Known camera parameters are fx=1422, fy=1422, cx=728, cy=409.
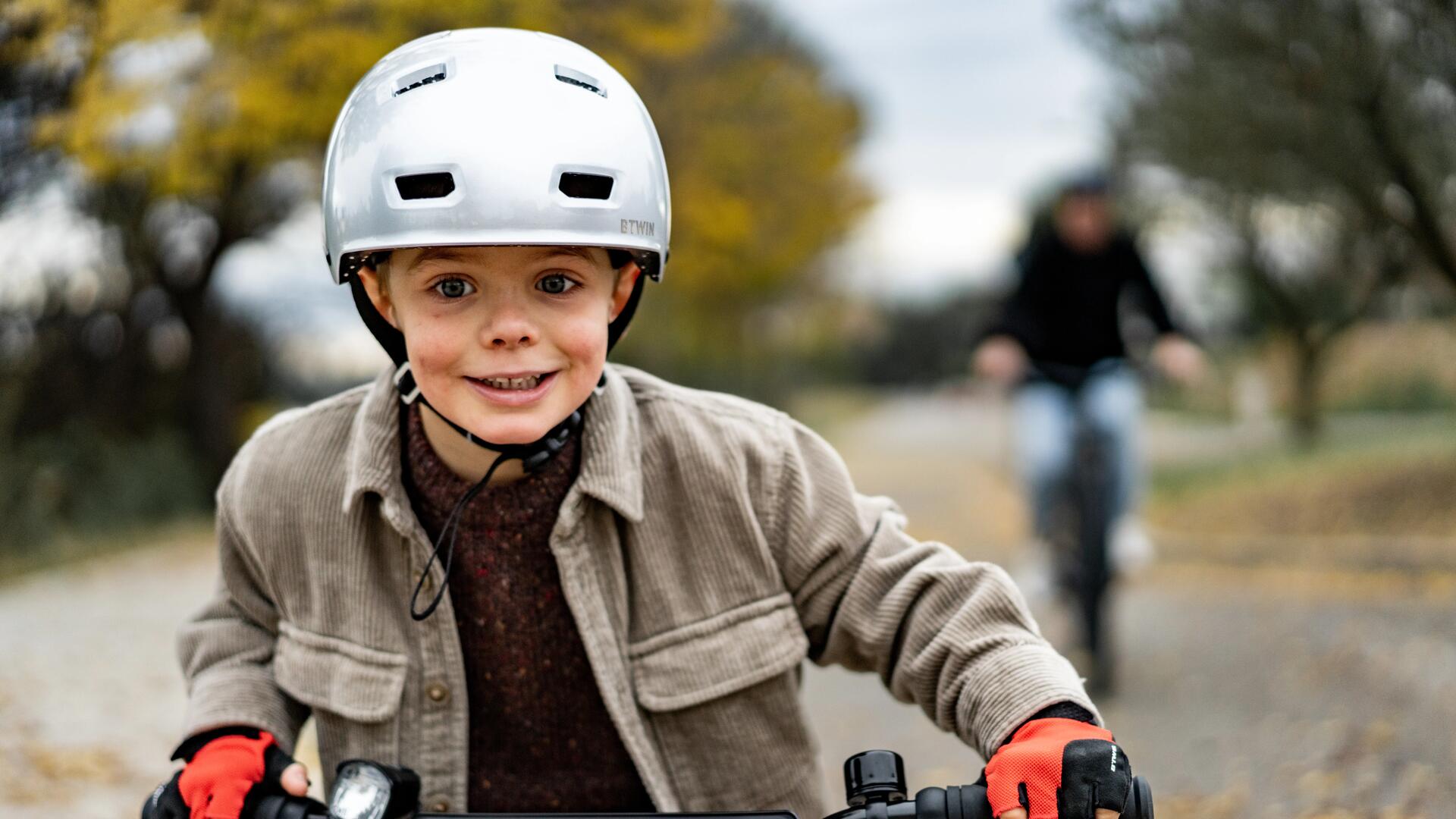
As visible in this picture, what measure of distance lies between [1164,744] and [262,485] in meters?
3.85

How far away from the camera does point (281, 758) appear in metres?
2.28

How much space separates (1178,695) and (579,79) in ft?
15.6

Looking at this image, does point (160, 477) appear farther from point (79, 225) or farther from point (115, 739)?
point (115, 739)

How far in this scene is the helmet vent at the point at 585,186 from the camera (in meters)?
2.16

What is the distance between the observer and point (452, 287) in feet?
7.22

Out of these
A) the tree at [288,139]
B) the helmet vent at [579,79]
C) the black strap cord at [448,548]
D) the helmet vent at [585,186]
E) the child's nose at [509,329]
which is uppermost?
the tree at [288,139]

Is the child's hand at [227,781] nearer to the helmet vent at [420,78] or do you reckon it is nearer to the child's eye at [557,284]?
the child's eye at [557,284]

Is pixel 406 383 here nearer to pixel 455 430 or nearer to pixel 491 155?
pixel 455 430

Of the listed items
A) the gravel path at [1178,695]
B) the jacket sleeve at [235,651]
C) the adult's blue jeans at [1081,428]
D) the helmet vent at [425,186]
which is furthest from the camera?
the adult's blue jeans at [1081,428]

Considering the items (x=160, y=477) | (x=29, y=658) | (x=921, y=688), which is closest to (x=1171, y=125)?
(x=160, y=477)

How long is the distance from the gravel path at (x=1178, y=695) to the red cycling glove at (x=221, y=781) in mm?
2869

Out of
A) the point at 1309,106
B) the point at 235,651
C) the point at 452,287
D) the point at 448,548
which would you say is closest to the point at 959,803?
the point at 448,548

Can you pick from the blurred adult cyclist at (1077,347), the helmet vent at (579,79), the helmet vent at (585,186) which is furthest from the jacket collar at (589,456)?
the blurred adult cyclist at (1077,347)

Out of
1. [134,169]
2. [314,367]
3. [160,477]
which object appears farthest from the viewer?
[314,367]
